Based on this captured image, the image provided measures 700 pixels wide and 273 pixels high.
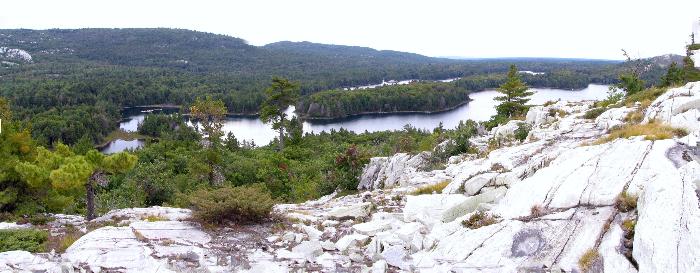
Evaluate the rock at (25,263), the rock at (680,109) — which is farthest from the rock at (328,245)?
the rock at (680,109)

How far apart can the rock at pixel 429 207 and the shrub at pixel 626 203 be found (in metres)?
3.48

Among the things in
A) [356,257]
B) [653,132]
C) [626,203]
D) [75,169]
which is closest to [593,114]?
[653,132]

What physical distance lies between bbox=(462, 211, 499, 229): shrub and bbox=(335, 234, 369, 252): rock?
7.03 feet

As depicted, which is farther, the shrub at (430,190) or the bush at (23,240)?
the shrub at (430,190)

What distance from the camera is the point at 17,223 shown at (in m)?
12.3

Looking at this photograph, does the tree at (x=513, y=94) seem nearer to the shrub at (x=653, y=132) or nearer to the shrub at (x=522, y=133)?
the shrub at (x=522, y=133)

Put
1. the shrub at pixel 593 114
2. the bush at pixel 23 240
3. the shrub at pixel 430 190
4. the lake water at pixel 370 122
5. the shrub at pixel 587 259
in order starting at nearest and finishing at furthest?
1. the shrub at pixel 587 259
2. the bush at pixel 23 240
3. the shrub at pixel 430 190
4. the shrub at pixel 593 114
5. the lake water at pixel 370 122

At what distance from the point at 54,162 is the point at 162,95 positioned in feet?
448

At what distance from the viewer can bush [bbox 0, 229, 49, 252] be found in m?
9.19

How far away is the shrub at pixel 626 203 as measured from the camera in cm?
834

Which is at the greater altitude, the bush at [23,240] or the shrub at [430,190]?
the shrub at [430,190]

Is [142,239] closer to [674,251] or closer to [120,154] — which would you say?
[120,154]

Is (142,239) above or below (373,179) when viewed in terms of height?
above

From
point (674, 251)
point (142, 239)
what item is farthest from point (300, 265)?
point (674, 251)
